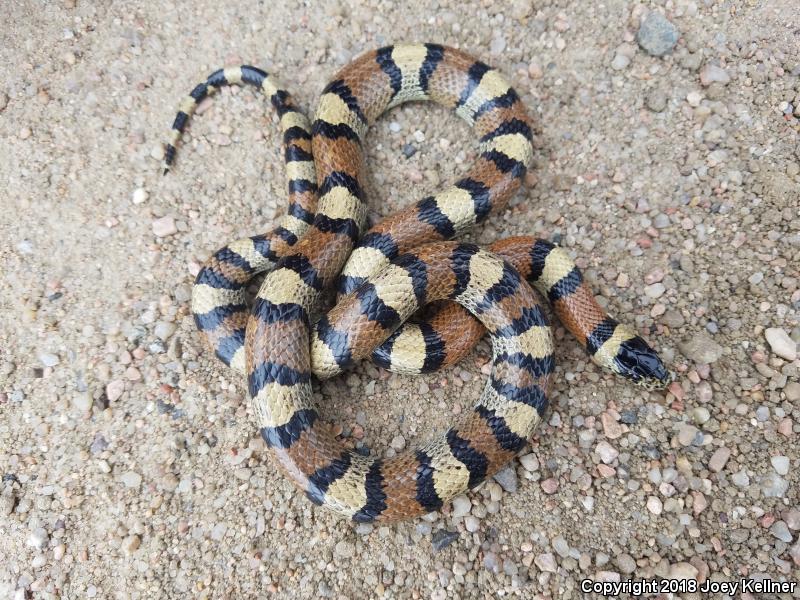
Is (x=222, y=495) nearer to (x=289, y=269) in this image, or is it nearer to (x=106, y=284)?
(x=289, y=269)

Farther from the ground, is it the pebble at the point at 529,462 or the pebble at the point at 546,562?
the pebble at the point at 529,462

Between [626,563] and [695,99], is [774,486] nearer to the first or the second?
[626,563]

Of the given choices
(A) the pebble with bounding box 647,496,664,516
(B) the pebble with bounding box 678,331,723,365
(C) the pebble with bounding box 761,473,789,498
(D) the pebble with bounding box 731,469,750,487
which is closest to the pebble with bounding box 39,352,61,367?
(A) the pebble with bounding box 647,496,664,516

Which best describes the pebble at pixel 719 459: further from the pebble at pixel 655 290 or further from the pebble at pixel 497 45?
the pebble at pixel 497 45

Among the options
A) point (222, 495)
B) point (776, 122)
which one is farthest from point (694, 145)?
point (222, 495)

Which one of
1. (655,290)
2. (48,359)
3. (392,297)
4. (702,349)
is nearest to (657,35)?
(655,290)

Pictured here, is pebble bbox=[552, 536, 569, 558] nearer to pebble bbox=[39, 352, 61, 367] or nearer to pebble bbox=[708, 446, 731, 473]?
pebble bbox=[708, 446, 731, 473]

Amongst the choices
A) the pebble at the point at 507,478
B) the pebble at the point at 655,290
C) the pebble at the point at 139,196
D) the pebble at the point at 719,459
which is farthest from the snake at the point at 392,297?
the pebble at the point at 719,459
